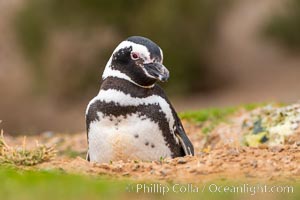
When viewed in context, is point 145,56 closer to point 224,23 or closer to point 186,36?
point 186,36

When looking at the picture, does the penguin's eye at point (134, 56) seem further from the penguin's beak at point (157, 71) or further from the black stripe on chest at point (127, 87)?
the black stripe on chest at point (127, 87)

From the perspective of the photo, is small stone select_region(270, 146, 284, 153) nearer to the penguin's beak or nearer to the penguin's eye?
the penguin's beak

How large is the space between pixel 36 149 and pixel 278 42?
22.8 meters

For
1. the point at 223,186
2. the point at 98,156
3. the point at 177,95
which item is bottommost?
the point at 223,186

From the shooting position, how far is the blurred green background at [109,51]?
91.0ft

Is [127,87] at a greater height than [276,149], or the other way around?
[127,87]

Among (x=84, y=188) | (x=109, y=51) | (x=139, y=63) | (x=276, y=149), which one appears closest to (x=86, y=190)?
(x=84, y=188)

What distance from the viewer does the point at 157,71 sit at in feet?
29.6

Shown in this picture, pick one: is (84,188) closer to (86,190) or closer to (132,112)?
(86,190)

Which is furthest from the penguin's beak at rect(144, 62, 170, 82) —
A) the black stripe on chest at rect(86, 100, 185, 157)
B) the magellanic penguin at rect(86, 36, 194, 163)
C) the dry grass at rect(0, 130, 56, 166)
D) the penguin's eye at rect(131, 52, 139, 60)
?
the dry grass at rect(0, 130, 56, 166)

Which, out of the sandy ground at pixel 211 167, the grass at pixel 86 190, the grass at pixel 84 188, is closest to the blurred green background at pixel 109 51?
the sandy ground at pixel 211 167

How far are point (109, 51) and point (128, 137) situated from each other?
19.2 m

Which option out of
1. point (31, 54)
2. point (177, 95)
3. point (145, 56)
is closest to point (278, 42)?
point (177, 95)

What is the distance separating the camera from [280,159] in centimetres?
852
